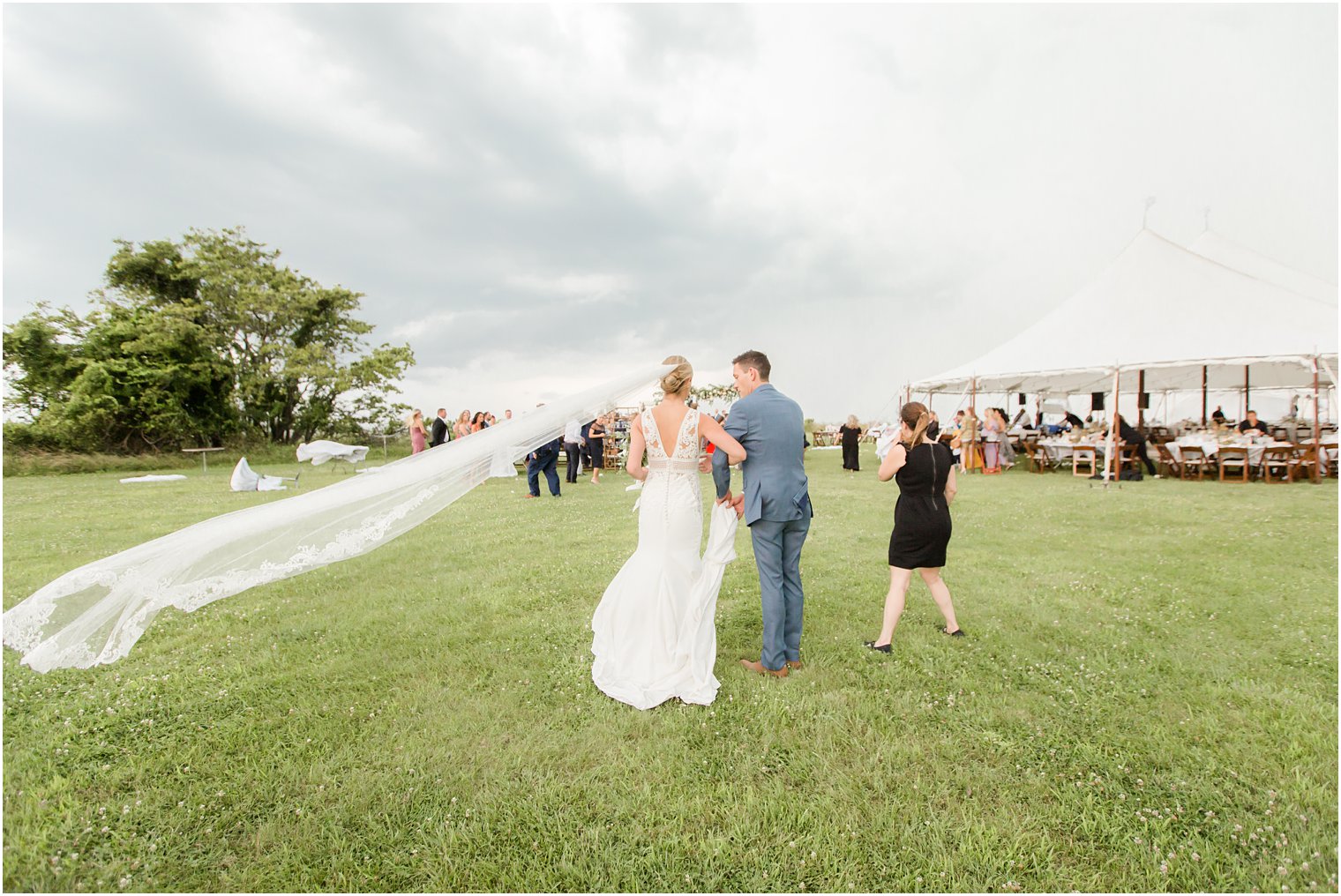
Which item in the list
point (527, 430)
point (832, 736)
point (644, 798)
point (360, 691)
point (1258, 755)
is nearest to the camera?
point (644, 798)

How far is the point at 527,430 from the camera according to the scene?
4.43 meters

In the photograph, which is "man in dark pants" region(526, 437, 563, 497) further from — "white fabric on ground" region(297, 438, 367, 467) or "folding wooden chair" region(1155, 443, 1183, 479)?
"folding wooden chair" region(1155, 443, 1183, 479)

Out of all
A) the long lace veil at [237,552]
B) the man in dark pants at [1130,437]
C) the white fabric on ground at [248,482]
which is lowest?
the white fabric on ground at [248,482]

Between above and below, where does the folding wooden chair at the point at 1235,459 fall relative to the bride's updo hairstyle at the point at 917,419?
below

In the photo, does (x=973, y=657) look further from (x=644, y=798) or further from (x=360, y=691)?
(x=360, y=691)

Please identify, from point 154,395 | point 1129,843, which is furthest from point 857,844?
point 154,395

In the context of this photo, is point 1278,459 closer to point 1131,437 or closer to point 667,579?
point 1131,437

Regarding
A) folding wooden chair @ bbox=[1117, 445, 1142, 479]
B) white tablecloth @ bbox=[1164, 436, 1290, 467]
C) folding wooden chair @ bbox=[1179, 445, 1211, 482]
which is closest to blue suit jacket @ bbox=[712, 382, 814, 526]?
folding wooden chair @ bbox=[1117, 445, 1142, 479]

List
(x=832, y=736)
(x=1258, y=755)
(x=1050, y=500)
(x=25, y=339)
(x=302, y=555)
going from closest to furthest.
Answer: (x=1258, y=755) → (x=832, y=736) → (x=302, y=555) → (x=1050, y=500) → (x=25, y=339)

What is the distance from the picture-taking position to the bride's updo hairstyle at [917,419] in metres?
4.64

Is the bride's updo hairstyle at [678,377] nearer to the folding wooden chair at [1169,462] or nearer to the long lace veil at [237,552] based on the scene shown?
the long lace veil at [237,552]

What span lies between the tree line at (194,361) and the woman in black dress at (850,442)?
79.5 ft

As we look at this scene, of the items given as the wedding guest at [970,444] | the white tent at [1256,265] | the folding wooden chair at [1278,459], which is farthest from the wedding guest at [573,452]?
the white tent at [1256,265]

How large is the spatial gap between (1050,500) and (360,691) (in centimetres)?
1286
